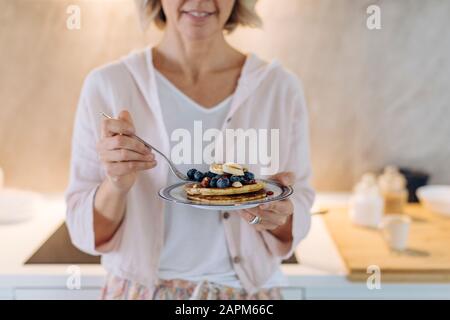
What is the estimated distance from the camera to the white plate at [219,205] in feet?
1.56

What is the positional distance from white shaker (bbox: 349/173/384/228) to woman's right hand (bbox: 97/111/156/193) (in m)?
0.46

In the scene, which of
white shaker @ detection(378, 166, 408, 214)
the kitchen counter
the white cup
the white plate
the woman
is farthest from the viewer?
white shaker @ detection(378, 166, 408, 214)

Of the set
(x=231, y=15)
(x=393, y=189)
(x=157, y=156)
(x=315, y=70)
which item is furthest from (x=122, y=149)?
(x=393, y=189)

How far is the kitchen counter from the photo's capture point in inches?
27.2

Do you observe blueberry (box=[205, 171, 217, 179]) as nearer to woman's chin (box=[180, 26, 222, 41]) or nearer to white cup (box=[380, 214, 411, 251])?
woman's chin (box=[180, 26, 222, 41])

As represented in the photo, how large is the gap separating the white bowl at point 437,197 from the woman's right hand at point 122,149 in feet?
1.77

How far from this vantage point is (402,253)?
78 cm

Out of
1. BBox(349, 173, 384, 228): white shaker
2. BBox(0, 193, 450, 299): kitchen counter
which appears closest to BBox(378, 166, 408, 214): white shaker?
BBox(349, 173, 384, 228): white shaker

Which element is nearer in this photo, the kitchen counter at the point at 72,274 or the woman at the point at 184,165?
the woman at the point at 184,165

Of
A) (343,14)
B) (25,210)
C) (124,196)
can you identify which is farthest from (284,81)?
(25,210)

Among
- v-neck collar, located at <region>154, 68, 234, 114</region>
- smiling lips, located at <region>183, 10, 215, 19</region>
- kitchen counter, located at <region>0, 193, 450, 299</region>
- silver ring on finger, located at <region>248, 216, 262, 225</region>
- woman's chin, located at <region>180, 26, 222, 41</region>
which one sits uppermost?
smiling lips, located at <region>183, 10, 215, 19</region>

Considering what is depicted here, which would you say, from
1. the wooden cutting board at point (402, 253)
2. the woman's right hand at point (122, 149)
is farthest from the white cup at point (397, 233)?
the woman's right hand at point (122, 149)

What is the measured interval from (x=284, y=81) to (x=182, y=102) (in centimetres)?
13

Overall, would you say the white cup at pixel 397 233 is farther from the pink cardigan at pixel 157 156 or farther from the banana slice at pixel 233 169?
the banana slice at pixel 233 169
